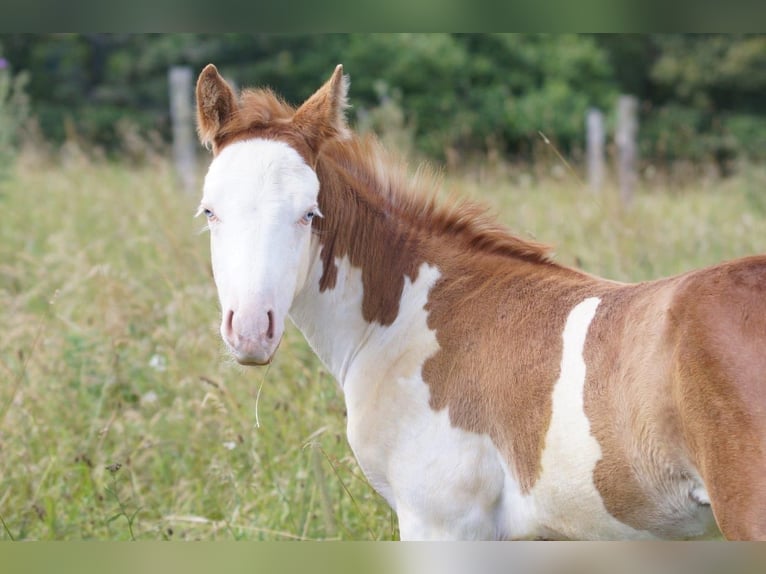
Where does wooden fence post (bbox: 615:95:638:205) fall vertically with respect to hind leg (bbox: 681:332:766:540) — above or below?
below

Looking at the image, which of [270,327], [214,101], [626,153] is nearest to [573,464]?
[270,327]

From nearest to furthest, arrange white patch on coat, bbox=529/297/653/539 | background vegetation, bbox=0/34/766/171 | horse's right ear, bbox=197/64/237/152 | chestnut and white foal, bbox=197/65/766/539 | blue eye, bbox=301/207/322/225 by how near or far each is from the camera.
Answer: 1. chestnut and white foal, bbox=197/65/766/539
2. white patch on coat, bbox=529/297/653/539
3. blue eye, bbox=301/207/322/225
4. horse's right ear, bbox=197/64/237/152
5. background vegetation, bbox=0/34/766/171

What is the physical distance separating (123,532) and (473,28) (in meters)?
3.08

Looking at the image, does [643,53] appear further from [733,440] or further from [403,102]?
[733,440]

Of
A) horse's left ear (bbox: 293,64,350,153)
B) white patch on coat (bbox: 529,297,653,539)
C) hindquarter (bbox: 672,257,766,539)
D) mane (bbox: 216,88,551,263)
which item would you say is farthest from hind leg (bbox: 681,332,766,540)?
horse's left ear (bbox: 293,64,350,153)

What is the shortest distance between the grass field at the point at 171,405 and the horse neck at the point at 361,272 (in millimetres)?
357

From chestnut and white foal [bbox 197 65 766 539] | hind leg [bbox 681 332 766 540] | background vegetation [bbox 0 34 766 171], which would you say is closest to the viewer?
hind leg [bbox 681 332 766 540]

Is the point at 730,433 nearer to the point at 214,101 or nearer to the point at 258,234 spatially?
the point at 258,234

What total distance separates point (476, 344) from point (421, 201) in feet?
1.77

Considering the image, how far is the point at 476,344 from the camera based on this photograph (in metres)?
2.29

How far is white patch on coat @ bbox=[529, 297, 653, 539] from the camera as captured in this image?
190 centimetres

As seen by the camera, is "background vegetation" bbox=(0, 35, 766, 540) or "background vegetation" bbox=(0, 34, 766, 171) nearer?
"background vegetation" bbox=(0, 35, 766, 540)

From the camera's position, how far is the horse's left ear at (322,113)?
92.1 inches

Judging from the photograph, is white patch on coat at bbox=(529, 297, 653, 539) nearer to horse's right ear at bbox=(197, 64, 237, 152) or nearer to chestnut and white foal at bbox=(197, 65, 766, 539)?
chestnut and white foal at bbox=(197, 65, 766, 539)
